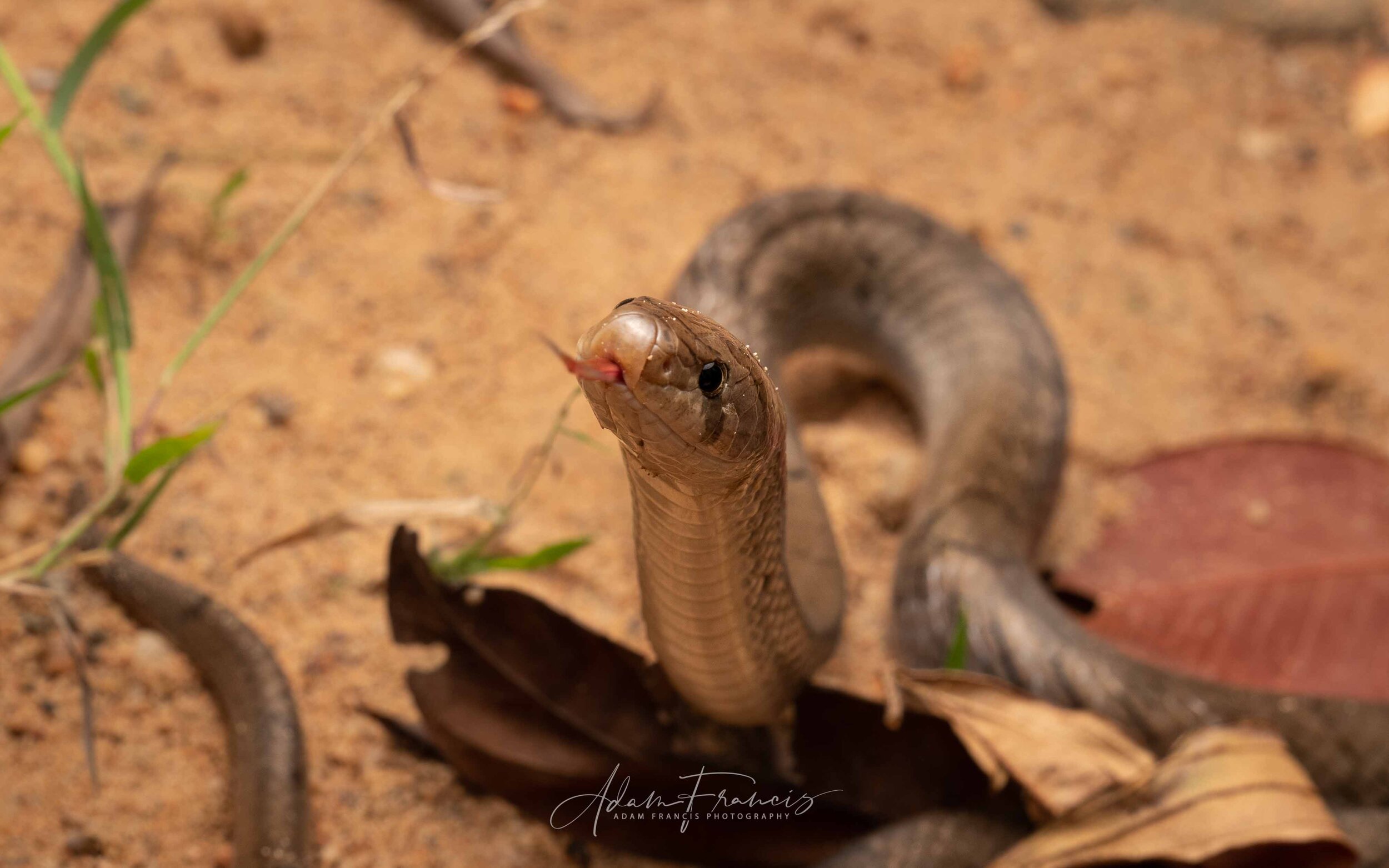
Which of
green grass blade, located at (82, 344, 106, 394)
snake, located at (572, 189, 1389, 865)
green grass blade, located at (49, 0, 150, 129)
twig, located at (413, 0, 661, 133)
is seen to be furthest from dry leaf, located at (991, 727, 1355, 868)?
twig, located at (413, 0, 661, 133)

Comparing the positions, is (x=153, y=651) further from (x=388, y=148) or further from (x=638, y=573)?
(x=388, y=148)

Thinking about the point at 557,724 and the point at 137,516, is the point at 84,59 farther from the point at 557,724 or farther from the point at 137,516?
the point at 557,724

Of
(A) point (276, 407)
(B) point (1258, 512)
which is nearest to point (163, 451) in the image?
(A) point (276, 407)

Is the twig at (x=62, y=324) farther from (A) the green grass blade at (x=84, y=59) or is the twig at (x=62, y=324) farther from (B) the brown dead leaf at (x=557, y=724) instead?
(B) the brown dead leaf at (x=557, y=724)

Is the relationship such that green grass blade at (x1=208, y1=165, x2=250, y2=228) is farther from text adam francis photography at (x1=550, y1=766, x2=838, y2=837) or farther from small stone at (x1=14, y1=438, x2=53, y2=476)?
text adam francis photography at (x1=550, y1=766, x2=838, y2=837)

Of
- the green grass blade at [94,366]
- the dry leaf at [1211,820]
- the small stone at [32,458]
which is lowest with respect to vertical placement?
the dry leaf at [1211,820]

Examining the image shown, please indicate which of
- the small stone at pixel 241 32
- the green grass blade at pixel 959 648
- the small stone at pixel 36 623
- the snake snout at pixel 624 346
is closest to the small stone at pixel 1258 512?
the green grass blade at pixel 959 648

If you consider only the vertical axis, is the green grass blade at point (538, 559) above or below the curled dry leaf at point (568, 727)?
above

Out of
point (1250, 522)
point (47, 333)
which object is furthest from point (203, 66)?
point (1250, 522)
